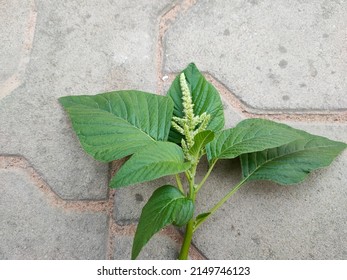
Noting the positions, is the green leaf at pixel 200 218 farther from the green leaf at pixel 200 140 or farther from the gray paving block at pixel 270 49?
the gray paving block at pixel 270 49

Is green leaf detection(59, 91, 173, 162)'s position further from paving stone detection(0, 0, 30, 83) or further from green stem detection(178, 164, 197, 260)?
paving stone detection(0, 0, 30, 83)

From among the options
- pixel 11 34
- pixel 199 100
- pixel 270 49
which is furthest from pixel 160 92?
pixel 11 34

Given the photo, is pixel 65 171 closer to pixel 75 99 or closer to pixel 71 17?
pixel 75 99

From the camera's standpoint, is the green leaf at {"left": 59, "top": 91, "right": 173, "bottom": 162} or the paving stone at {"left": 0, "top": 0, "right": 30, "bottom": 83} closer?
the green leaf at {"left": 59, "top": 91, "right": 173, "bottom": 162}

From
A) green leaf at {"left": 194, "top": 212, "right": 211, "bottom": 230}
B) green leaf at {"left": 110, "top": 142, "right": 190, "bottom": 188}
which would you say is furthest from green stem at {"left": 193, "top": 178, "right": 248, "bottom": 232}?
green leaf at {"left": 110, "top": 142, "right": 190, "bottom": 188}

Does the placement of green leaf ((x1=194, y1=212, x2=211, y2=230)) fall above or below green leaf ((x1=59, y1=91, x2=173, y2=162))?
below

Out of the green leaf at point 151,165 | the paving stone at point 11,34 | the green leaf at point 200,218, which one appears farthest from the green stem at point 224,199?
the paving stone at point 11,34
